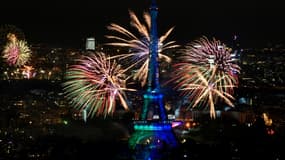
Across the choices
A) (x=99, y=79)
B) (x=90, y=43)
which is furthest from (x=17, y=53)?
(x=90, y=43)

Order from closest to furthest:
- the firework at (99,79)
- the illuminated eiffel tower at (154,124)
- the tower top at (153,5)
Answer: the firework at (99,79) < the tower top at (153,5) < the illuminated eiffel tower at (154,124)

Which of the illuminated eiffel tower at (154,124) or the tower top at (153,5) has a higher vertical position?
the tower top at (153,5)

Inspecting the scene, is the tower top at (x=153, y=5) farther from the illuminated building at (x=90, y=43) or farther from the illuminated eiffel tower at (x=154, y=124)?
the illuminated building at (x=90, y=43)

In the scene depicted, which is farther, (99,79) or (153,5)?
(153,5)

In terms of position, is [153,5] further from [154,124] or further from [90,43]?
[90,43]

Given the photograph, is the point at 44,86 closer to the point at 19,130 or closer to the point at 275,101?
the point at 19,130

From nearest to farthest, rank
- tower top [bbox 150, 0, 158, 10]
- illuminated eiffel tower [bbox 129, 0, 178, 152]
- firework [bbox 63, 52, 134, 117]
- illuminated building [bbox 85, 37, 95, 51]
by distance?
firework [bbox 63, 52, 134, 117] → tower top [bbox 150, 0, 158, 10] → illuminated eiffel tower [bbox 129, 0, 178, 152] → illuminated building [bbox 85, 37, 95, 51]

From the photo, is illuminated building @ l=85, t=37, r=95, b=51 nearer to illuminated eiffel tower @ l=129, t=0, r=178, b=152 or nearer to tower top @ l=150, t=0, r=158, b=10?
illuminated eiffel tower @ l=129, t=0, r=178, b=152

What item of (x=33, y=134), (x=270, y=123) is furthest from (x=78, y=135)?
(x=270, y=123)

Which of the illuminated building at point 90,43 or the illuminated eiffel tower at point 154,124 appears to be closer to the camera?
the illuminated eiffel tower at point 154,124

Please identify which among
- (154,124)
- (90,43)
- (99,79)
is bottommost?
(154,124)

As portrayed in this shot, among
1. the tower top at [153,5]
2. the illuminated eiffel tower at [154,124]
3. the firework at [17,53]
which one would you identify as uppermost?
the tower top at [153,5]
